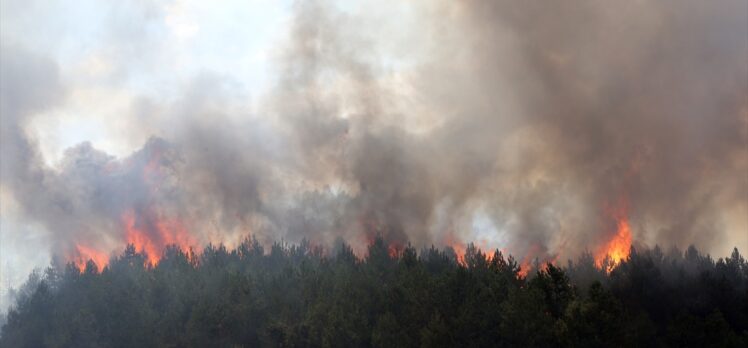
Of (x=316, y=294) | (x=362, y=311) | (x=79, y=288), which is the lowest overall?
(x=362, y=311)

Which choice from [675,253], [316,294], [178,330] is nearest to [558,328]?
[316,294]

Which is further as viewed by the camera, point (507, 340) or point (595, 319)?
point (507, 340)

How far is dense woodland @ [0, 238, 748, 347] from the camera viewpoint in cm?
9700

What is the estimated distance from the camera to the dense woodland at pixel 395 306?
318ft

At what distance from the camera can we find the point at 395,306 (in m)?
122

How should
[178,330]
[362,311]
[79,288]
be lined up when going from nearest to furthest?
[362,311]
[178,330]
[79,288]

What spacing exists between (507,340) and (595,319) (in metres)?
15.0

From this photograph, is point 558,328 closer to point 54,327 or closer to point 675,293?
point 675,293

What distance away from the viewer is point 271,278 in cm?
15762

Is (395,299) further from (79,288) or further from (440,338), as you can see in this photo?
(79,288)

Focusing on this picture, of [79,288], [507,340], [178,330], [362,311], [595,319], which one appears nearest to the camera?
[595,319]

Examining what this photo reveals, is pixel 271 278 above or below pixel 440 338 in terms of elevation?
above

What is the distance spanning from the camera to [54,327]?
6122 inches

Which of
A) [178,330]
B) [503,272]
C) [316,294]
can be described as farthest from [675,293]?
[178,330]
